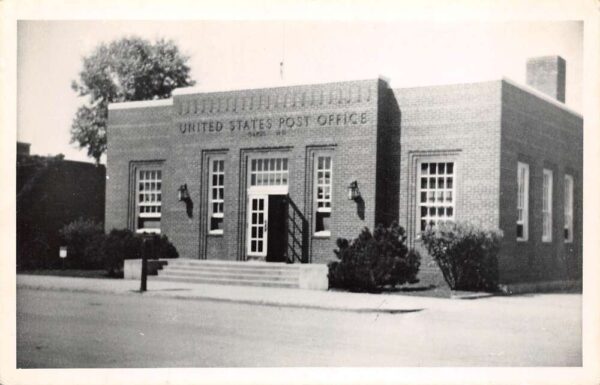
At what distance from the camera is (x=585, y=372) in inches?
447

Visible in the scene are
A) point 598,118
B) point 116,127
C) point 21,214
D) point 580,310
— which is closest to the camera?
point 598,118

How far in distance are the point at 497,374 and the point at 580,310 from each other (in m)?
2.89

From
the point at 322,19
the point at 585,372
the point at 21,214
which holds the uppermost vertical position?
the point at 322,19

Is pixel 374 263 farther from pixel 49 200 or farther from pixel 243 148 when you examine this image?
pixel 49 200

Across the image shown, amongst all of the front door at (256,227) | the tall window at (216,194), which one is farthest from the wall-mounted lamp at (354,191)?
the tall window at (216,194)

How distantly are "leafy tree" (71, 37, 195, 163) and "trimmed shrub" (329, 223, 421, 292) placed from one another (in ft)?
47.4

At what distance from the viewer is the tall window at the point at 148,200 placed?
24.1 metres

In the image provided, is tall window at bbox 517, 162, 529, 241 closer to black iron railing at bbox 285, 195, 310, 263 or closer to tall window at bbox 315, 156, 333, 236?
tall window at bbox 315, 156, 333, 236

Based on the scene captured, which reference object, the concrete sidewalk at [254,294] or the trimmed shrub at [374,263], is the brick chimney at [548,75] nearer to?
the trimmed shrub at [374,263]

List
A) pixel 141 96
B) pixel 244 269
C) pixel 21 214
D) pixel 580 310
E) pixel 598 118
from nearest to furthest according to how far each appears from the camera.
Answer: pixel 598 118
pixel 580 310
pixel 21 214
pixel 244 269
pixel 141 96

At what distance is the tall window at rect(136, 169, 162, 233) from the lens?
24109mm

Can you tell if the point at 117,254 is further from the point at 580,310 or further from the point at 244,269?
the point at 580,310

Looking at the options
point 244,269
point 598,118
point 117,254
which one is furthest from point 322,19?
point 117,254

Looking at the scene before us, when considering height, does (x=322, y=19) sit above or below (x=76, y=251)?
above
